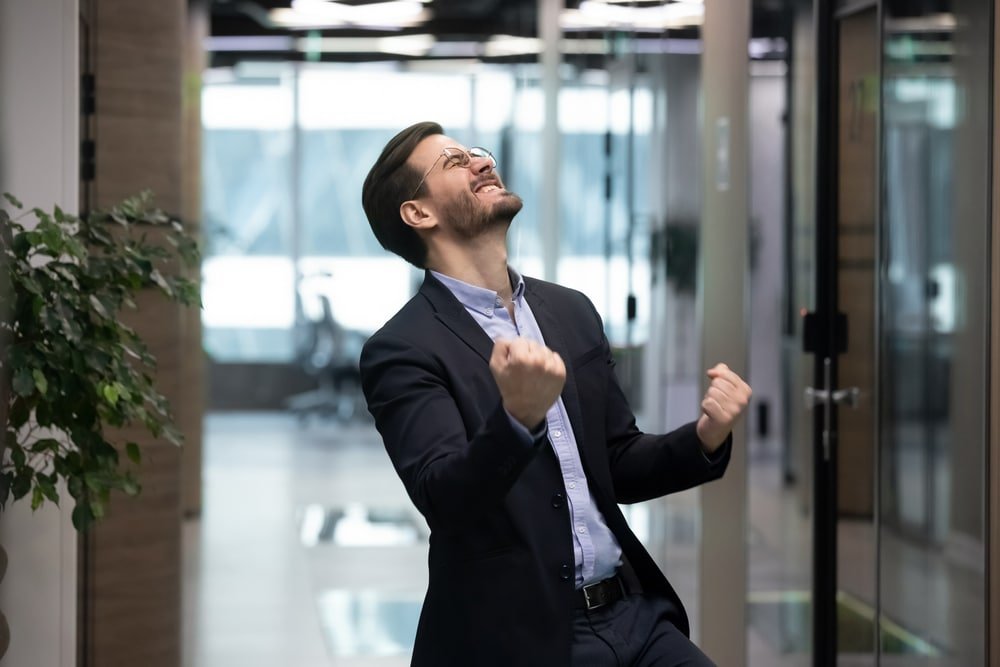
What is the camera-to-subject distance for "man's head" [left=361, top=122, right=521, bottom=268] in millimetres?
2275

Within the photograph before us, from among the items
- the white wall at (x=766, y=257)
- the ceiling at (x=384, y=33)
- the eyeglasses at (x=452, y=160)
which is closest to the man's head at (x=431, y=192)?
the eyeglasses at (x=452, y=160)

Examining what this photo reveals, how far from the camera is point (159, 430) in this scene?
3051 millimetres

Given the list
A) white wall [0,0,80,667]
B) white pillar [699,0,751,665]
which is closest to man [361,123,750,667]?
white pillar [699,0,751,665]

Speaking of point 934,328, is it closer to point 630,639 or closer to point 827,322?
point 827,322

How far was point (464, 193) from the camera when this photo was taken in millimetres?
2283

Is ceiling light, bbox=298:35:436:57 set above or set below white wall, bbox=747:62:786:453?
above

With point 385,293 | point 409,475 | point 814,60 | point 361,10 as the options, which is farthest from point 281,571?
point 385,293

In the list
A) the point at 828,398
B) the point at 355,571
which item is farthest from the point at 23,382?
the point at 355,571

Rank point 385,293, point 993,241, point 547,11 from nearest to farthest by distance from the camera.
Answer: point 993,241, point 547,11, point 385,293

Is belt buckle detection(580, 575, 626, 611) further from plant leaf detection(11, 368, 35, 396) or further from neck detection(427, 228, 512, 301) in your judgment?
plant leaf detection(11, 368, 35, 396)

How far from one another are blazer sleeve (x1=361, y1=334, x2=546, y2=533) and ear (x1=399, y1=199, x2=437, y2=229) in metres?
0.26

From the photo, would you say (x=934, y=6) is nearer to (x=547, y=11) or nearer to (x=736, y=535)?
(x=736, y=535)

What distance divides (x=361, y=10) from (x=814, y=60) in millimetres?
8385

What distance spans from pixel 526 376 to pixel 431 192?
65 centimetres
